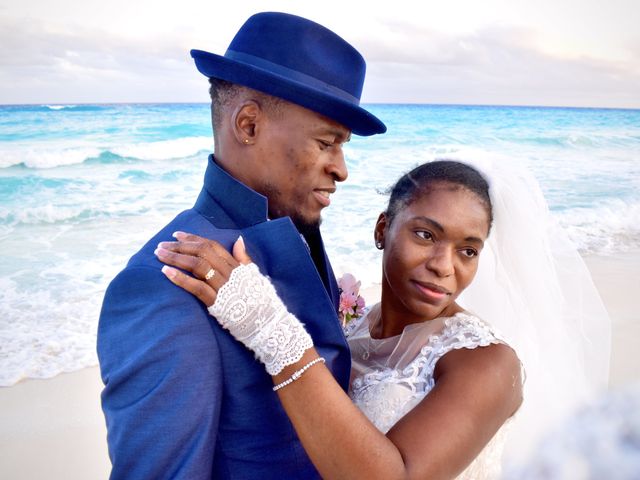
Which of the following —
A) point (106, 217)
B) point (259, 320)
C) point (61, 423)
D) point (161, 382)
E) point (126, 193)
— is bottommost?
point (126, 193)

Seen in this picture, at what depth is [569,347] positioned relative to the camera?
2.79 m

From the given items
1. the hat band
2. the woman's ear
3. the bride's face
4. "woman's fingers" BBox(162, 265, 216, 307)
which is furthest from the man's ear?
the woman's ear

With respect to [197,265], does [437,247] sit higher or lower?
lower

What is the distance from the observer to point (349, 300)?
2883 millimetres

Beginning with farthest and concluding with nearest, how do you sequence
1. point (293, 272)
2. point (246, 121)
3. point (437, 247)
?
point (437, 247) → point (246, 121) → point (293, 272)

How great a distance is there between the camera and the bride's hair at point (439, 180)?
96.3 inches

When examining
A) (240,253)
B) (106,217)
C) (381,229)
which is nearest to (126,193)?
(106,217)

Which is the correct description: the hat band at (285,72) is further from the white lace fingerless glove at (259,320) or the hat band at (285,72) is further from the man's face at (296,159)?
the white lace fingerless glove at (259,320)

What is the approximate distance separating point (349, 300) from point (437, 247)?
630mm

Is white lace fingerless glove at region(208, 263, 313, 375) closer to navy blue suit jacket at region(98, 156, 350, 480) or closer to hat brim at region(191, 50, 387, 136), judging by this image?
navy blue suit jacket at region(98, 156, 350, 480)

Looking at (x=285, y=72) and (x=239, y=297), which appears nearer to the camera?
(x=239, y=297)

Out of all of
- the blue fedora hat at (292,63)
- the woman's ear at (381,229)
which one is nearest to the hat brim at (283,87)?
the blue fedora hat at (292,63)

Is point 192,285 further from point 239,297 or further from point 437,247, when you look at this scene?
point 437,247

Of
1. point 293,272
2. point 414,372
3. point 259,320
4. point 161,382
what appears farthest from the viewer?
point 414,372
